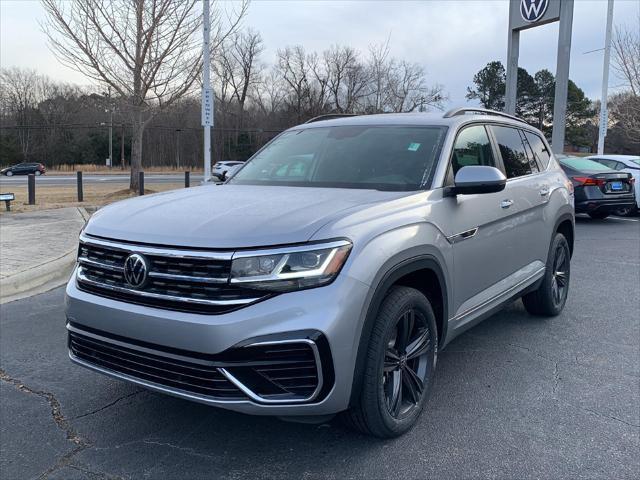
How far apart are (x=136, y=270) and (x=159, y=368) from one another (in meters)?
0.48

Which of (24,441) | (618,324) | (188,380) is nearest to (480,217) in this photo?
(188,380)

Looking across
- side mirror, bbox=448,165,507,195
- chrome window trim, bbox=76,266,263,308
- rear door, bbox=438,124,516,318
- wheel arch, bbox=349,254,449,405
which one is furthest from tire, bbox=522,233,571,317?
chrome window trim, bbox=76,266,263,308

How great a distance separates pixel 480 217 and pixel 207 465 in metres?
2.23

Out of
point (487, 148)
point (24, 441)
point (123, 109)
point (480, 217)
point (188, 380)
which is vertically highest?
point (123, 109)

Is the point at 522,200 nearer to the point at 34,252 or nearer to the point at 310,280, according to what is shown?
the point at 310,280

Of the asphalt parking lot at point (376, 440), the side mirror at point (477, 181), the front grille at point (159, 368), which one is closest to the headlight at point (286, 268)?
the front grille at point (159, 368)

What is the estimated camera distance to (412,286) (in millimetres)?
3166

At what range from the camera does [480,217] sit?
3650 millimetres

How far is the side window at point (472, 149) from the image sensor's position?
3.71 meters

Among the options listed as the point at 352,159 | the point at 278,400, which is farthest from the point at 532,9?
the point at 278,400

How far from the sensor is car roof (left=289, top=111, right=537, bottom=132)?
12.8 ft

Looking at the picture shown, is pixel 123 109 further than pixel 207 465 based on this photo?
Yes

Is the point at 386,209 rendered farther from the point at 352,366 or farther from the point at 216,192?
the point at 216,192

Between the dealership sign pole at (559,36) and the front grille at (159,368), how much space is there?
59.0 ft
